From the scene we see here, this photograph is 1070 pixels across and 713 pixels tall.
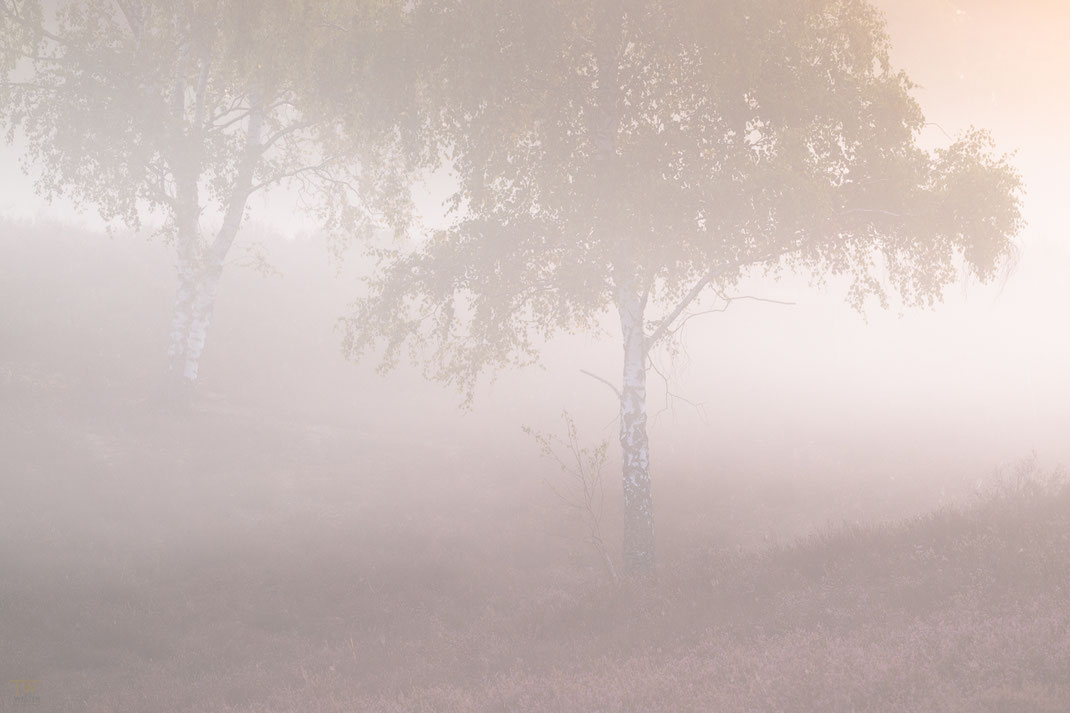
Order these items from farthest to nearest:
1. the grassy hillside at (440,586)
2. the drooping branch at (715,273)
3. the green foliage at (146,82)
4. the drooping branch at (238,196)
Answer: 1. the drooping branch at (238,196)
2. the green foliage at (146,82)
3. the drooping branch at (715,273)
4. the grassy hillside at (440,586)

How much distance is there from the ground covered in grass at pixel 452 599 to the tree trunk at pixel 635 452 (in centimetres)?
68

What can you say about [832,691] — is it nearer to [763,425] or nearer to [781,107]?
[781,107]

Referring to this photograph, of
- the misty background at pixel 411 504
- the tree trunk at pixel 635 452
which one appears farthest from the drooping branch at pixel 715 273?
the misty background at pixel 411 504

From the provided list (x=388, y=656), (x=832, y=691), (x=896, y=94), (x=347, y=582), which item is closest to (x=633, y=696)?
(x=832, y=691)

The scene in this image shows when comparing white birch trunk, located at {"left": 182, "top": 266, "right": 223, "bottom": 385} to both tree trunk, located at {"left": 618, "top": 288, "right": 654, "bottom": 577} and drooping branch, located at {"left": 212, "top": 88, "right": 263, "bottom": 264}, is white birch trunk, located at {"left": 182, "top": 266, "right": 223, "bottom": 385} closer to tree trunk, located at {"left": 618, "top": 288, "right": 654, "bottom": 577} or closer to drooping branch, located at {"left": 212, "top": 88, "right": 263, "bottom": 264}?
drooping branch, located at {"left": 212, "top": 88, "right": 263, "bottom": 264}

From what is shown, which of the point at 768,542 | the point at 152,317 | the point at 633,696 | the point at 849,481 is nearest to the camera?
the point at 633,696

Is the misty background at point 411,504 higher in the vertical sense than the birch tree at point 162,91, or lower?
lower

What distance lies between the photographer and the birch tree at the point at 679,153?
35.7 ft

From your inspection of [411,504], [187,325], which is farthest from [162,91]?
[411,504]

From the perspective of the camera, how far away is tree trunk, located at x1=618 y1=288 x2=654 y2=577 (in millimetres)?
11938

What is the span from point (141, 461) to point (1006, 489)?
55.0 feet

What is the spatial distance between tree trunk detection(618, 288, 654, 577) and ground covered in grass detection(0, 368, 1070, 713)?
68cm

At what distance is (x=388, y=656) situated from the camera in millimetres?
9242

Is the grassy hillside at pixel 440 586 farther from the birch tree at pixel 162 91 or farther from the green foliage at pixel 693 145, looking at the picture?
the green foliage at pixel 693 145
